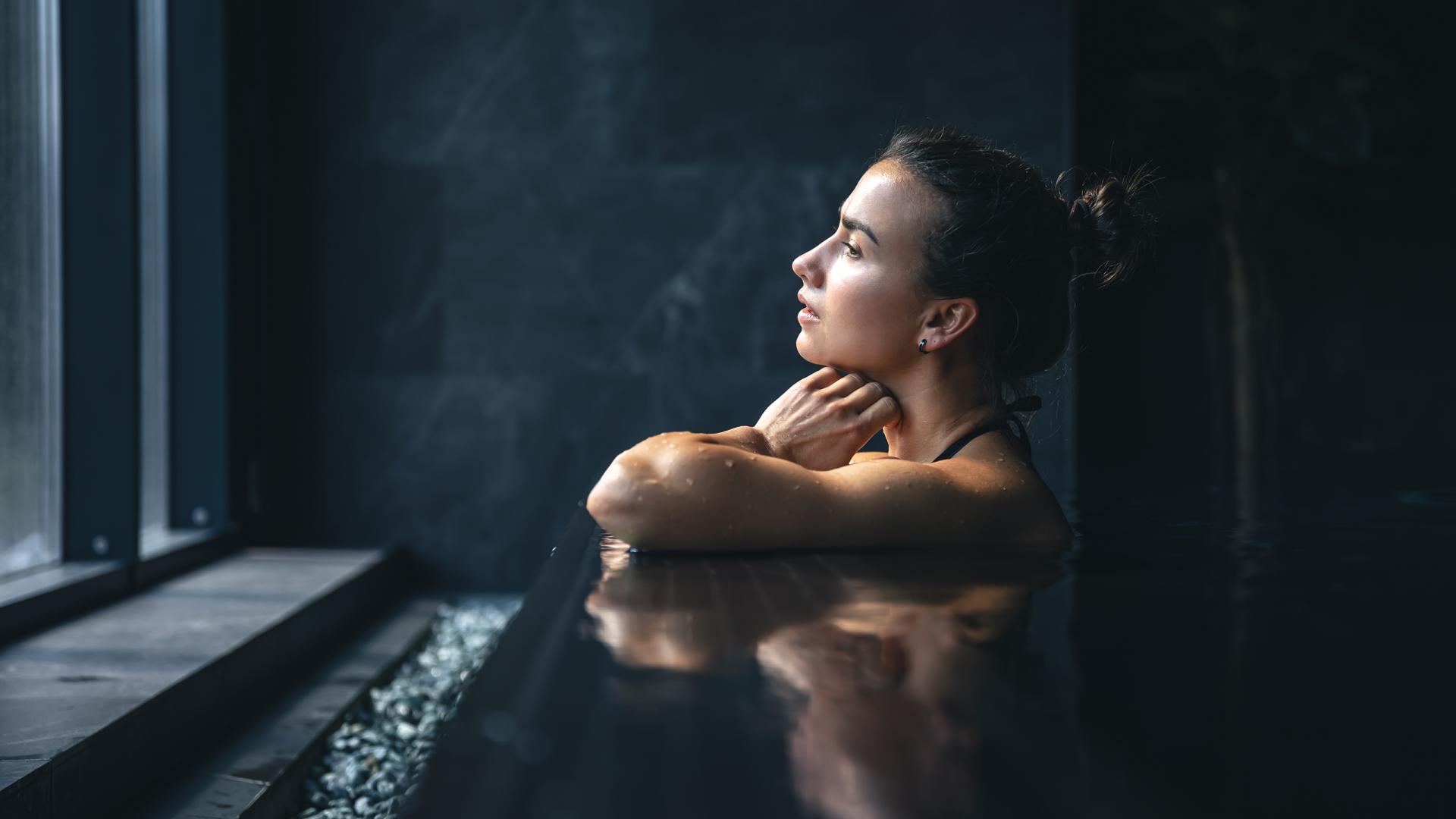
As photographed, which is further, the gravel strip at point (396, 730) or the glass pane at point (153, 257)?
the glass pane at point (153, 257)

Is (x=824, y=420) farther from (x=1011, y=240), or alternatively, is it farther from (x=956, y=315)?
(x=1011, y=240)

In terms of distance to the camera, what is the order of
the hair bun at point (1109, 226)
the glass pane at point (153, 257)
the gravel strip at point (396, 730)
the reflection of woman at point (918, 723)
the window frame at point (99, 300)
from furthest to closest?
the glass pane at point (153, 257)
the window frame at point (99, 300)
the gravel strip at point (396, 730)
the hair bun at point (1109, 226)
the reflection of woman at point (918, 723)

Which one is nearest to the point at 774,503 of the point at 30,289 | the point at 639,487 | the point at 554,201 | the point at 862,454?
the point at 639,487

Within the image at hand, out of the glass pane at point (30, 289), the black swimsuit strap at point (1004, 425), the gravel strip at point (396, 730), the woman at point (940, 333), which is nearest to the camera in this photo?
the woman at point (940, 333)

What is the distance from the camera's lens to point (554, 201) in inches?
162

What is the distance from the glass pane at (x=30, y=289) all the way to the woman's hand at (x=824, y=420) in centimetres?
233

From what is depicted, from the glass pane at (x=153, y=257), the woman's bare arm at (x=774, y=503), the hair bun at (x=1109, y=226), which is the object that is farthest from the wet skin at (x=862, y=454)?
the glass pane at (x=153, y=257)

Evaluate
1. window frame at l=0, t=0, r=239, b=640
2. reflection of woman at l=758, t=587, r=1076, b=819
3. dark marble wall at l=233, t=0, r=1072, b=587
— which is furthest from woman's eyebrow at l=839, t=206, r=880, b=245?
dark marble wall at l=233, t=0, r=1072, b=587

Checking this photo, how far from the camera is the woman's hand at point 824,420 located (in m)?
1.32

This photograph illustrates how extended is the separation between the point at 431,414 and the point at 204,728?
207 centimetres

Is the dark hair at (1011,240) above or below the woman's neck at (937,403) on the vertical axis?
above

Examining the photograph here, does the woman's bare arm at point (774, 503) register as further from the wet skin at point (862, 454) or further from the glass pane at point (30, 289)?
the glass pane at point (30, 289)

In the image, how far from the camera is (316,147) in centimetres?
409

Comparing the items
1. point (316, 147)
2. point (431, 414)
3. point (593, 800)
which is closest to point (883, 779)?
point (593, 800)
